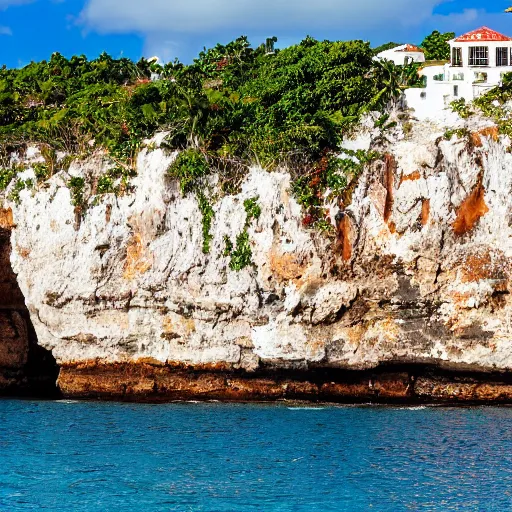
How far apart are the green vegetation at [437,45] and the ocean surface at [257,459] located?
69.3ft

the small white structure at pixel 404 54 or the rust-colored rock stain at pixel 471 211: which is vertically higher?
the small white structure at pixel 404 54

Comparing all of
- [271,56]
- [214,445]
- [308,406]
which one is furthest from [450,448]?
[271,56]

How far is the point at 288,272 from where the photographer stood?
36.3 m

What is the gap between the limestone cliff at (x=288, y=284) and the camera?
35.3 meters

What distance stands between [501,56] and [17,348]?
73.7 ft

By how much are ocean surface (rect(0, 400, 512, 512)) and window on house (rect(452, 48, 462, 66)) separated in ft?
48.6

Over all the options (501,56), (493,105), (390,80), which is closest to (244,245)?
(390,80)

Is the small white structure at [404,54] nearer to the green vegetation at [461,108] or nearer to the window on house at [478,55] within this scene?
the window on house at [478,55]

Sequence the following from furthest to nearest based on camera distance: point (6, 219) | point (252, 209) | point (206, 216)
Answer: point (6, 219), point (206, 216), point (252, 209)

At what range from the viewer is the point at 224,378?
37.4m

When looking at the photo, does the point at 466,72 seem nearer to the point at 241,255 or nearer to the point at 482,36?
the point at 482,36

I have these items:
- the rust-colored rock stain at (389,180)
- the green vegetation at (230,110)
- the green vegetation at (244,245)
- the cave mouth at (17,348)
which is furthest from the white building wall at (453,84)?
the cave mouth at (17,348)

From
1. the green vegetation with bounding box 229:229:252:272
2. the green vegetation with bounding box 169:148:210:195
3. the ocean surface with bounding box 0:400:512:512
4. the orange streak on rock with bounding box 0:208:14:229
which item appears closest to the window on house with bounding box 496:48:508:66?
the green vegetation with bounding box 169:148:210:195

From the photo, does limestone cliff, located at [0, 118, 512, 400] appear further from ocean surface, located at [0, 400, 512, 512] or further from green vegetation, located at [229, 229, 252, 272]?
ocean surface, located at [0, 400, 512, 512]
